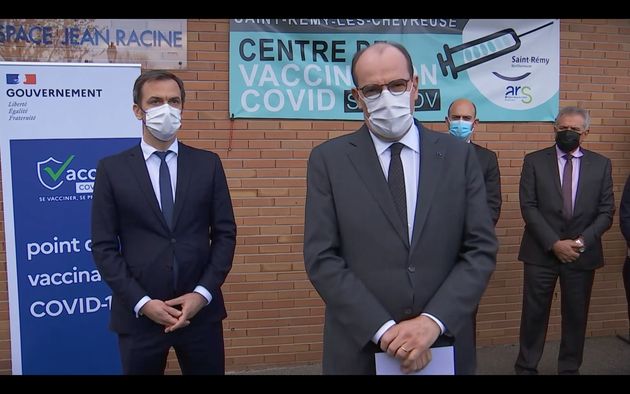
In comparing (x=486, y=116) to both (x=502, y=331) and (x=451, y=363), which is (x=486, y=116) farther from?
(x=451, y=363)

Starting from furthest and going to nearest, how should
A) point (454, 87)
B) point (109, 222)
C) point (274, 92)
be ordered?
point (454, 87) < point (274, 92) < point (109, 222)

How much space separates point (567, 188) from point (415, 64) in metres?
1.55

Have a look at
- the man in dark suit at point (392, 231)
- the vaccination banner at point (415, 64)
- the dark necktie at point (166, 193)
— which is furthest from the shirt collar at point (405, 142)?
the vaccination banner at point (415, 64)

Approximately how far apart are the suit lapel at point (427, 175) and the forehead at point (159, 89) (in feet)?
4.36

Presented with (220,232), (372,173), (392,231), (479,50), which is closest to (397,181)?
(372,173)

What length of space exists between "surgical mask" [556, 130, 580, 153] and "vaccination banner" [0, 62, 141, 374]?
3.06m

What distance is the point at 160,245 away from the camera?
2.65 m

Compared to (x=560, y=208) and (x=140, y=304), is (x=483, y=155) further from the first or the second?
(x=140, y=304)

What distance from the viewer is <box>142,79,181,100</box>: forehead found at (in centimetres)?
278

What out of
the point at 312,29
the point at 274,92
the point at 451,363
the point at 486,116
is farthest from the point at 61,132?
the point at 486,116

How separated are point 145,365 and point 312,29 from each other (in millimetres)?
2887

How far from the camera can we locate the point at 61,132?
3.66 meters

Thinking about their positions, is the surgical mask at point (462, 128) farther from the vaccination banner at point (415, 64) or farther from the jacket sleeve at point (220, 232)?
the jacket sleeve at point (220, 232)

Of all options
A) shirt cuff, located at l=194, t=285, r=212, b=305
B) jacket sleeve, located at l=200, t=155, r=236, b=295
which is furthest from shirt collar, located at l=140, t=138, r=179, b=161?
shirt cuff, located at l=194, t=285, r=212, b=305
